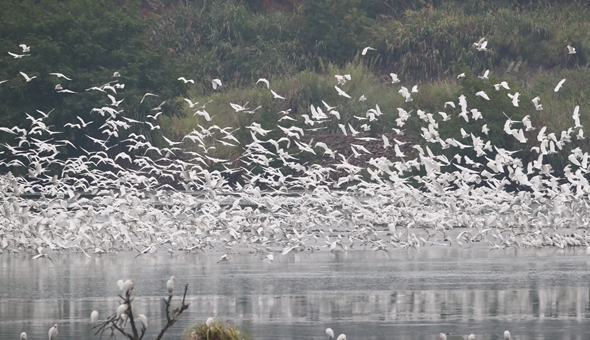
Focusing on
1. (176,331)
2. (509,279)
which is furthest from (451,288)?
(176,331)

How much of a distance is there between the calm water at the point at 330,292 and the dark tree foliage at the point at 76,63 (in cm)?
2274

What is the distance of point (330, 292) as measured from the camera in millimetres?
20594

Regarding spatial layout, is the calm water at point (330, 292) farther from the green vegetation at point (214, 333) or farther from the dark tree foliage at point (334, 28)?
the dark tree foliage at point (334, 28)

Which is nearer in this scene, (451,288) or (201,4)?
(451,288)

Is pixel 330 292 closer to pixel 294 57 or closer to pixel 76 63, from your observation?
pixel 76 63

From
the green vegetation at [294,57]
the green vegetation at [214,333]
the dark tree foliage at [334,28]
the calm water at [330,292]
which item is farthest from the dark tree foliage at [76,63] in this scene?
the green vegetation at [214,333]

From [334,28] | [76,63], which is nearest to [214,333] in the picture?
[76,63]

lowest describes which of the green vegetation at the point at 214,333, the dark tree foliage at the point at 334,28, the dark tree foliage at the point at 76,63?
the green vegetation at the point at 214,333

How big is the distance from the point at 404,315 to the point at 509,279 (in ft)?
13.3

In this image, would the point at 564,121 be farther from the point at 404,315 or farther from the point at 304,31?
the point at 404,315

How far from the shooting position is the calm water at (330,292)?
17172 millimetres

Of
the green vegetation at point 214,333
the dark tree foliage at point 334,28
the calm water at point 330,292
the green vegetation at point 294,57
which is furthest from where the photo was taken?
the dark tree foliage at point 334,28

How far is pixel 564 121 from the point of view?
150 feet

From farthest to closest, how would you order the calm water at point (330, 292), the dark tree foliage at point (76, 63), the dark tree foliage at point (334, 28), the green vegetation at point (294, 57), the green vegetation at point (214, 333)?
the dark tree foliage at point (334, 28) < the green vegetation at point (294, 57) < the dark tree foliage at point (76, 63) < the calm water at point (330, 292) < the green vegetation at point (214, 333)
